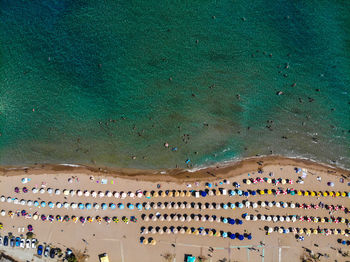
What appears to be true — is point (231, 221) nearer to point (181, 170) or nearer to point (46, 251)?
point (181, 170)

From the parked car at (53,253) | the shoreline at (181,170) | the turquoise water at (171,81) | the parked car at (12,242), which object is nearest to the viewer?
the parked car at (53,253)

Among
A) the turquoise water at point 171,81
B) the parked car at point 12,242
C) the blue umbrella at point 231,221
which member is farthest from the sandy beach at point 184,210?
the turquoise water at point 171,81

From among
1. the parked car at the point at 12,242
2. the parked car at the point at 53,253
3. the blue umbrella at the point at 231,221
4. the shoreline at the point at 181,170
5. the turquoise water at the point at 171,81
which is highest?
the turquoise water at the point at 171,81

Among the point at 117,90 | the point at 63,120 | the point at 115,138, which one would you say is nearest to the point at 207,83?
the point at 117,90

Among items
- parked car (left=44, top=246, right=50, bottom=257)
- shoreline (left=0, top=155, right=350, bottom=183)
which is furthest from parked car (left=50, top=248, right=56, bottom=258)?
shoreline (left=0, top=155, right=350, bottom=183)

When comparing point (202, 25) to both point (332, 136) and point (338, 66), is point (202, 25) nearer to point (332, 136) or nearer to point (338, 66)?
point (338, 66)

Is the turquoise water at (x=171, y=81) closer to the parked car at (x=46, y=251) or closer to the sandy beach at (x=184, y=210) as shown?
the sandy beach at (x=184, y=210)
